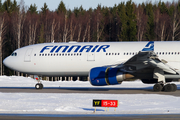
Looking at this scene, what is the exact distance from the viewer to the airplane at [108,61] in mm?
20266

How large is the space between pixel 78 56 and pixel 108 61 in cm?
228

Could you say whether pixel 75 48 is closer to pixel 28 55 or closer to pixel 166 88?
pixel 28 55

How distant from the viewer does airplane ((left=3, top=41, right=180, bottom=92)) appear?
66.5 feet

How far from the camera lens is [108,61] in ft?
Answer: 73.4

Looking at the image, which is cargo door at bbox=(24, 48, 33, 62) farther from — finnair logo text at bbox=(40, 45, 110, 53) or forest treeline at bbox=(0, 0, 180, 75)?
forest treeline at bbox=(0, 0, 180, 75)

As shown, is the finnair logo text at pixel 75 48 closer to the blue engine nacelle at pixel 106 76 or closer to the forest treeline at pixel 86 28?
the blue engine nacelle at pixel 106 76

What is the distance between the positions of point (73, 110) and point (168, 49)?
443 inches

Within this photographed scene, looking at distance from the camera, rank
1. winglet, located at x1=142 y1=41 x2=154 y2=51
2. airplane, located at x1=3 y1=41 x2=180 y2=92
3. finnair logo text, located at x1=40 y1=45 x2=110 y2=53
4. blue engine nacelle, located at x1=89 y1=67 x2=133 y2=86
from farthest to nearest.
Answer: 1. finnair logo text, located at x1=40 y1=45 x2=110 y2=53
2. winglet, located at x1=142 y1=41 x2=154 y2=51
3. airplane, located at x1=3 y1=41 x2=180 y2=92
4. blue engine nacelle, located at x1=89 y1=67 x2=133 y2=86

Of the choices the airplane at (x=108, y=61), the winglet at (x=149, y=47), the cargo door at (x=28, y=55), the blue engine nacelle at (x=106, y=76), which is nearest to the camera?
the blue engine nacelle at (x=106, y=76)

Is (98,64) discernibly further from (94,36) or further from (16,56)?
(94,36)

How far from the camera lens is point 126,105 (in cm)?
1391

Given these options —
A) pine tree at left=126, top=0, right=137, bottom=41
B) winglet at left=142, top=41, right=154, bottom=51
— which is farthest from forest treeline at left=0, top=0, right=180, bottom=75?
winglet at left=142, top=41, right=154, bottom=51

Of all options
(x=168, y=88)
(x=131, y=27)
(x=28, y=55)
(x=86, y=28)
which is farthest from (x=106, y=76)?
(x=86, y=28)

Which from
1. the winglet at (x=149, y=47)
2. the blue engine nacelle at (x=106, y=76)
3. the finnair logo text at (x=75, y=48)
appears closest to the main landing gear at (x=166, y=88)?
the blue engine nacelle at (x=106, y=76)
